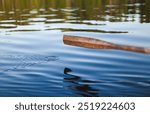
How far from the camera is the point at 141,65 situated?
14133 mm

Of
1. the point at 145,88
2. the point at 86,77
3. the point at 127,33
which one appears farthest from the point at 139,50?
the point at 127,33

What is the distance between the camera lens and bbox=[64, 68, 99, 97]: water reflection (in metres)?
11.2

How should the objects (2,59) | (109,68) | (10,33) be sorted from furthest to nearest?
1. (10,33)
2. (2,59)
3. (109,68)

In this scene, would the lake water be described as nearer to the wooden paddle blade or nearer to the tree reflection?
the wooden paddle blade

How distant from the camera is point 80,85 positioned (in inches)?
476

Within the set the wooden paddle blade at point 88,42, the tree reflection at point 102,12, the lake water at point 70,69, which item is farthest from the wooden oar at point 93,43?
the tree reflection at point 102,12

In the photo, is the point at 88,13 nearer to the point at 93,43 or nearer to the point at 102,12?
the point at 102,12

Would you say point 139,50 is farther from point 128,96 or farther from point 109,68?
point 109,68

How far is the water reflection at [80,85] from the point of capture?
1122cm

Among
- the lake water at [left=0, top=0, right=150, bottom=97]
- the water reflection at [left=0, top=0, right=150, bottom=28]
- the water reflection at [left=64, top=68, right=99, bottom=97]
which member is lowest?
the water reflection at [left=64, top=68, right=99, bottom=97]

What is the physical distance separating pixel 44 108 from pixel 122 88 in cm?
312

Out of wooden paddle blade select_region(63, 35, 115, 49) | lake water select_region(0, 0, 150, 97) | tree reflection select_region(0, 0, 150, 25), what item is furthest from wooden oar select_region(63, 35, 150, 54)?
tree reflection select_region(0, 0, 150, 25)

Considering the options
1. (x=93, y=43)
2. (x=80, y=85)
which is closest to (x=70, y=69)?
(x=80, y=85)

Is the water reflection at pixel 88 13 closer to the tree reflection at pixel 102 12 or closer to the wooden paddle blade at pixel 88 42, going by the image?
the tree reflection at pixel 102 12
